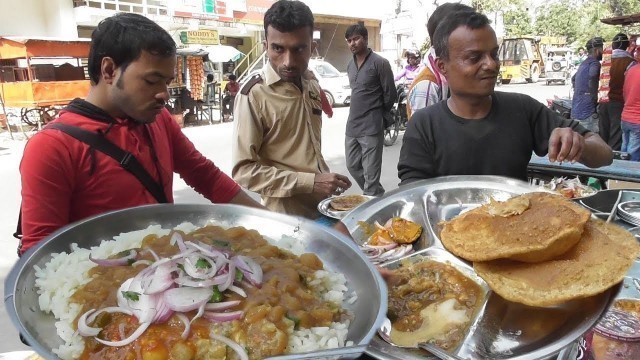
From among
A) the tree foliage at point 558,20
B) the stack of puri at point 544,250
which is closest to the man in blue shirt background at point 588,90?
the stack of puri at point 544,250

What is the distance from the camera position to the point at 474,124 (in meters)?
2.31

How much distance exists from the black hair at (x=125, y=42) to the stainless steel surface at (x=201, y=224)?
0.58m

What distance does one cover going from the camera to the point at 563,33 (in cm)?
4478

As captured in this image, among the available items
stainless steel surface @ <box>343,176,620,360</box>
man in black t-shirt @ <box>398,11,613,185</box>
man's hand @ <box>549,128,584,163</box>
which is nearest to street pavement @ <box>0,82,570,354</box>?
stainless steel surface @ <box>343,176,620,360</box>

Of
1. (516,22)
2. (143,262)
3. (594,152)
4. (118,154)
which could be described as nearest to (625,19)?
(594,152)

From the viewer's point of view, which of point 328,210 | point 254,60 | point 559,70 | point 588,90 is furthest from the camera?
point 559,70

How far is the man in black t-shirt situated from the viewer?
87.0 inches

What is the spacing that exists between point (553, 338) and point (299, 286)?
668mm

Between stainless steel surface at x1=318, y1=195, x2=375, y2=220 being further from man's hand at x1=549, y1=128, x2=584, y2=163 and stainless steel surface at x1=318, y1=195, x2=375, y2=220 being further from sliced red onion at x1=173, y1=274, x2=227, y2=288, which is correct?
sliced red onion at x1=173, y1=274, x2=227, y2=288

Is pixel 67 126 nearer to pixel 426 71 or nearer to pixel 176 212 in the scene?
pixel 176 212

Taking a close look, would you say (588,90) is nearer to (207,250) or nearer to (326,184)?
(326,184)

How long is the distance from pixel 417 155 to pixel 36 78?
1529 centimetres

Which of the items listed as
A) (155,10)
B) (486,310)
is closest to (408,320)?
(486,310)

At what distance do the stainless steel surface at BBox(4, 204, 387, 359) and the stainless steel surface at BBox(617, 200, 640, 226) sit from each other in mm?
1623
